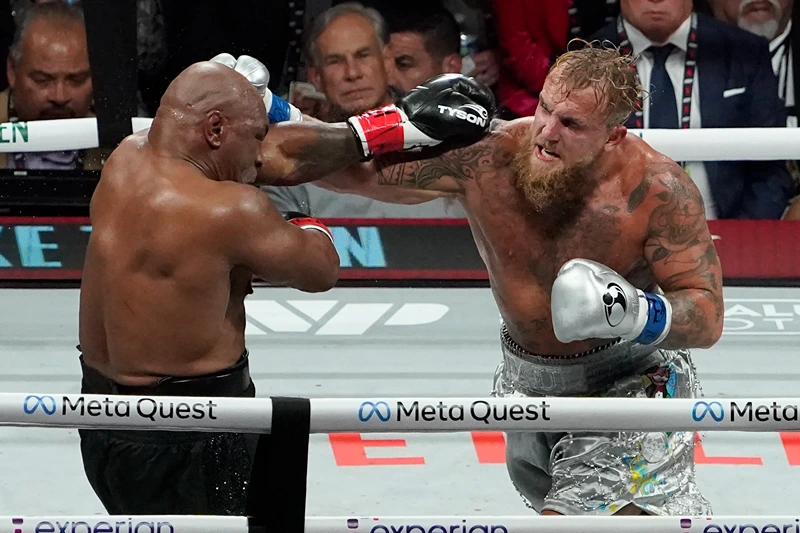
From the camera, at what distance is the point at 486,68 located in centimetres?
479

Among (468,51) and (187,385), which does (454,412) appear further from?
(468,51)

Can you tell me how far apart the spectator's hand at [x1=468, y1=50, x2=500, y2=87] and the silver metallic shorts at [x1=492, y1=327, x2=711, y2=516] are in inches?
95.7

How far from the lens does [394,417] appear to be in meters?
1.82

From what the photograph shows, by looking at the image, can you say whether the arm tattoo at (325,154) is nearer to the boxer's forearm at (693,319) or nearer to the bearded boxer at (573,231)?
the bearded boxer at (573,231)

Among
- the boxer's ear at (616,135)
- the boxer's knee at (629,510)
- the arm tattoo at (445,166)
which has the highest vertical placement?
the boxer's ear at (616,135)

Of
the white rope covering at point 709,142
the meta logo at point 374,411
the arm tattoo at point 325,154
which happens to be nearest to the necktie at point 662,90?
the white rope covering at point 709,142

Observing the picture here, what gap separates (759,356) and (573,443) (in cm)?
188

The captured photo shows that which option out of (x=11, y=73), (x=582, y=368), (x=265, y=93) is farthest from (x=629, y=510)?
(x=11, y=73)

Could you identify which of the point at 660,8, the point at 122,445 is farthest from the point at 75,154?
the point at 122,445

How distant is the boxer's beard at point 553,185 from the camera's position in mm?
2326

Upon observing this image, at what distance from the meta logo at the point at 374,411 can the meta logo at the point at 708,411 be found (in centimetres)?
48

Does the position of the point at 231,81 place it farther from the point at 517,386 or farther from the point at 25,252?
the point at 25,252

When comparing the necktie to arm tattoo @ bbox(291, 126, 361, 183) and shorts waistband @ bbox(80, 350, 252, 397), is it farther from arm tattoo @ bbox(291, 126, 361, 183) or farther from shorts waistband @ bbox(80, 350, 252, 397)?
shorts waistband @ bbox(80, 350, 252, 397)

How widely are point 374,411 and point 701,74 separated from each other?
11.0 ft
